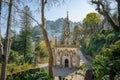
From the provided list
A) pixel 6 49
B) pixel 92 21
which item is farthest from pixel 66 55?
pixel 6 49

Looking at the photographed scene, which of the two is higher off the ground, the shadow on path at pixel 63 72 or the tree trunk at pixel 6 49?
the tree trunk at pixel 6 49

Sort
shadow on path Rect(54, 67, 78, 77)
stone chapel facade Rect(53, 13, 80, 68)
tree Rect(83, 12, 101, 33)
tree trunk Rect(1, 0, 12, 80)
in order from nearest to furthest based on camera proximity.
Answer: tree trunk Rect(1, 0, 12, 80), shadow on path Rect(54, 67, 78, 77), stone chapel facade Rect(53, 13, 80, 68), tree Rect(83, 12, 101, 33)

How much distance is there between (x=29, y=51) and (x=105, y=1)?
19.9 metres

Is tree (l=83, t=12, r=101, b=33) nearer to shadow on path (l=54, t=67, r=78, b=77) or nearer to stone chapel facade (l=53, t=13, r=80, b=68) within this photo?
stone chapel facade (l=53, t=13, r=80, b=68)

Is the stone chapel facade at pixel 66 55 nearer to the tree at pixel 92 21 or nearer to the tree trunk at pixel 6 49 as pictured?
the tree at pixel 92 21

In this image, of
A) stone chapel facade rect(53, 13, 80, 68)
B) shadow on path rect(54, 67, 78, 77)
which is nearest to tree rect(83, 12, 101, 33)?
stone chapel facade rect(53, 13, 80, 68)

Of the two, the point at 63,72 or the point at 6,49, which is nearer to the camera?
the point at 6,49

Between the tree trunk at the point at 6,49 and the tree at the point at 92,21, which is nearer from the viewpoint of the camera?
the tree trunk at the point at 6,49

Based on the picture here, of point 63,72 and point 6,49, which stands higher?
point 6,49

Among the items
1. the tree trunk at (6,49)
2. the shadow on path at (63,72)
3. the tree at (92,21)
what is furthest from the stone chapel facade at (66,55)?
the tree trunk at (6,49)

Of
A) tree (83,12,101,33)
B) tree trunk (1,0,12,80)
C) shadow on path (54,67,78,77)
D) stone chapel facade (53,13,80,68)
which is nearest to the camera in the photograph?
tree trunk (1,0,12,80)

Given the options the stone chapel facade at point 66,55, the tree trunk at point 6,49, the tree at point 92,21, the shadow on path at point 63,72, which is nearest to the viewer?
the tree trunk at point 6,49

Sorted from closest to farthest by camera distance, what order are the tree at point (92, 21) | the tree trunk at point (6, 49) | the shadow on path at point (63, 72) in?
the tree trunk at point (6, 49) < the shadow on path at point (63, 72) < the tree at point (92, 21)

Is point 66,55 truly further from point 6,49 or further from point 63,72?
point 6,49
